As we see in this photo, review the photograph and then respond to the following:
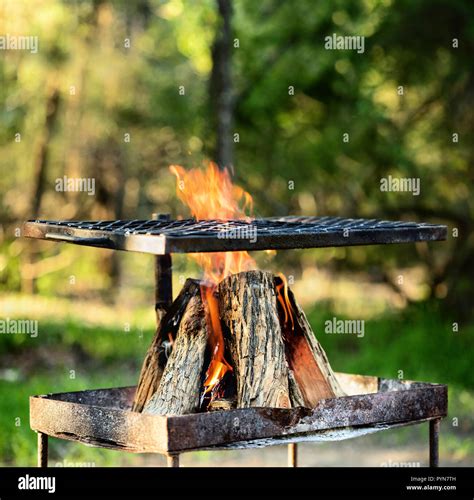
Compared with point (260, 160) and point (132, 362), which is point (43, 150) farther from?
point (132, 362)

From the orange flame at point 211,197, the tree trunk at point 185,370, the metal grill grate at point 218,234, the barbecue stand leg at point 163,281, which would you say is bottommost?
the tree trunk at point 185,370

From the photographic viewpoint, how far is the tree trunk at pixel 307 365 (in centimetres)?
441

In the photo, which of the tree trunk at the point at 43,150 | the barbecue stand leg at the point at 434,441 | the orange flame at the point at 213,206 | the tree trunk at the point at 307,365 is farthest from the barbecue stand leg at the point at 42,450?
the tree trunk at the point at 43,150

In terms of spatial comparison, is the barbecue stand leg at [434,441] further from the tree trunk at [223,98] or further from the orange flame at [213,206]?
the tree trunk at [223,98]

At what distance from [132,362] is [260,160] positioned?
Answer: 2.86 meters

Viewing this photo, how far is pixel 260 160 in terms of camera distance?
1109 cm

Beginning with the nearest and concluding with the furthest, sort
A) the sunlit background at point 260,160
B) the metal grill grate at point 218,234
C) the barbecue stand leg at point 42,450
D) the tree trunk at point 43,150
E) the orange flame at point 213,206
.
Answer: the metal grill grate at point 218,234, the barbecue stand leg at point 42,450, the orange flame at point 213,206, the sunlit background at point 260,160, the tree trunk at point 43,150

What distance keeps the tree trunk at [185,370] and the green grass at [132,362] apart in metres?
2.45

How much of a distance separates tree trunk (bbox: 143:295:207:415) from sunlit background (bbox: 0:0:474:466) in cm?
246

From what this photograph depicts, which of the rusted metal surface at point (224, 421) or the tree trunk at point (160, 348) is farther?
the tree trunk at point (160, 348)

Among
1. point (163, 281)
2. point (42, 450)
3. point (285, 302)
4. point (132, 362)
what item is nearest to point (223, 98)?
point (132, 362)

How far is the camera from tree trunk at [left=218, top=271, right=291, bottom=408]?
13.8 ft
